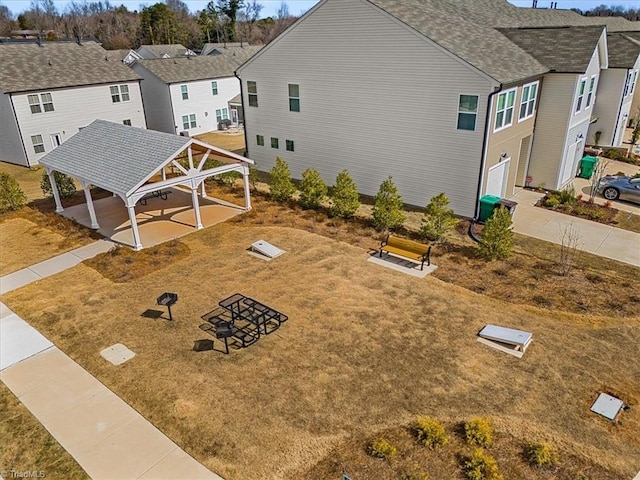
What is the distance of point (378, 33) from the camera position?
19.5m

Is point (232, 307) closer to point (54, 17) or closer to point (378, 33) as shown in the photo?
point (378, 33)

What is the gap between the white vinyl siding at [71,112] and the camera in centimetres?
2958

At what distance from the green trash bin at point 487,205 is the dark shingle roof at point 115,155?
12.5 m

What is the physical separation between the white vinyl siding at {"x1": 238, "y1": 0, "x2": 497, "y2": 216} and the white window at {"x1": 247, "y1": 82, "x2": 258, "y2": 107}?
0.30m

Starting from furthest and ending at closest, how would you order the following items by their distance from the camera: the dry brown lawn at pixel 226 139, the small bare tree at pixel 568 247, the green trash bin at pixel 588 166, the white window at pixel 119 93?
the dry brown lawn at pixel 226 139, the white window at pixel 119 93, the green trash bin at pixel 588 166, the small bare tree at pixel 568 247

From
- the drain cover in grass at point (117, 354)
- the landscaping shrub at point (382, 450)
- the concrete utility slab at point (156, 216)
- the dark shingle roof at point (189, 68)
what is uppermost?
the dark shingle roof at point (189, 68)

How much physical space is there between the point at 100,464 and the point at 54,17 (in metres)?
152

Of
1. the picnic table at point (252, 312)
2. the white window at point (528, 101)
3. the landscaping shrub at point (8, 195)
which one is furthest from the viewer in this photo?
the landscaping shrub at point (8, 195)

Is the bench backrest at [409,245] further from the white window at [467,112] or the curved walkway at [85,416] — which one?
the curved walkway at [85,416]

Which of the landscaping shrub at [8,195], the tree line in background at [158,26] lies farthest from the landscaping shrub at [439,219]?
the tree line in background at [158,26]

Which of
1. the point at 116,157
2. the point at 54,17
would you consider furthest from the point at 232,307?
the point at 54,17

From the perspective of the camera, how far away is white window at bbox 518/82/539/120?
68.1ft

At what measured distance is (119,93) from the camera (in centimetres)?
3484

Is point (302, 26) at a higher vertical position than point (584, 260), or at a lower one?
higher
